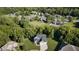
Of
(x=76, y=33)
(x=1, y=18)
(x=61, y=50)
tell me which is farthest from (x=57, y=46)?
(x=1, y=18)

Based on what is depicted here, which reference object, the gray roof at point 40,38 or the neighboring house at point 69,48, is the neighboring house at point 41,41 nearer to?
the gray roof at point 40,38

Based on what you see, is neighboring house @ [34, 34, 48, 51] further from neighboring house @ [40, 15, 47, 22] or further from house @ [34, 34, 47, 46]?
neighboring house @ [40, 15, 47, 22]

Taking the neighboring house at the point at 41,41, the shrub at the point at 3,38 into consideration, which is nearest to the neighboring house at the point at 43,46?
the neighboring house at the point at 41,41

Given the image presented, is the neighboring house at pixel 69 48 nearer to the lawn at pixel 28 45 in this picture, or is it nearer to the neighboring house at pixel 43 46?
the neighboring house at pixel 43 46

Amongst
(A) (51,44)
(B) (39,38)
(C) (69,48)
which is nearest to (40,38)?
(B) (39,38)

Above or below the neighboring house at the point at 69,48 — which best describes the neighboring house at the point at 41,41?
above

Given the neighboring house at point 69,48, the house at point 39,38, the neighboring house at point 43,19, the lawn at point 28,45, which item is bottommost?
the neighboring house at point 69,48

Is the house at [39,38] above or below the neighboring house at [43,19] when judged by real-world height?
below

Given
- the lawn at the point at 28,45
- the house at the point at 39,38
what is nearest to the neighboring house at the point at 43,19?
the house at the point at 39,38

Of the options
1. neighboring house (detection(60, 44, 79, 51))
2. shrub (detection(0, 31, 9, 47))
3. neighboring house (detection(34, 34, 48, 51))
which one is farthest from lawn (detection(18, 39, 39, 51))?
neighboring house (detection(60, 44, 79, 51))

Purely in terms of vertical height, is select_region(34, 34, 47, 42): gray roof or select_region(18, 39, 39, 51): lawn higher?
select_region(34, 34, 47, 42): gray roof

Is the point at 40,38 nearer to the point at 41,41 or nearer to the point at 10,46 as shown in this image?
the point at 41,41
